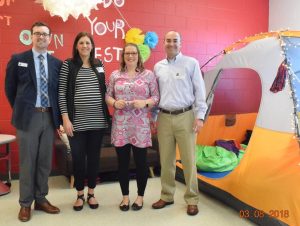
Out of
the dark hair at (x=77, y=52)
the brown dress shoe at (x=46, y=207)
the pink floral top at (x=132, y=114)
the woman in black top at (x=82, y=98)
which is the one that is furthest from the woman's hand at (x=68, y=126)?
the brown dress shoe at (x=46, y=207)

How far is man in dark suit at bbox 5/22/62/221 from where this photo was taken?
238cm

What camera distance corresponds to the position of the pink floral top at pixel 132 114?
2465 mm

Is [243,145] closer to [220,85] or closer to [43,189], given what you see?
[220,85]

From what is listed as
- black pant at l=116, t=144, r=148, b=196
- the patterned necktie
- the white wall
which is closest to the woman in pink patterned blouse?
black pant at l=116, t=144, r=148, b=196

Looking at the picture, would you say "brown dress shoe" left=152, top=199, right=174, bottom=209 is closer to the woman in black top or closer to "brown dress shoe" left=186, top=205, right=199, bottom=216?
"brown dress shoe" left=186, top=205, right=199, bottom=216

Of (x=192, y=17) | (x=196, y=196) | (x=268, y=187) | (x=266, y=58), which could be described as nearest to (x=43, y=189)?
(x=196, y=196)

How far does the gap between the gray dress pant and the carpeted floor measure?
22 cm

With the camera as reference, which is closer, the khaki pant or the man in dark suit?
the man in dark suit

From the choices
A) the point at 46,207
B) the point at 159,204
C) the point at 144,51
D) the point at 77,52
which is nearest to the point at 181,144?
the point at 159,204

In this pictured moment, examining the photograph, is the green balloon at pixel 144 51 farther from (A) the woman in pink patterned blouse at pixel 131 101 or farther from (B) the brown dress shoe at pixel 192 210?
(B) the brown dress shoe at pixel 192 210

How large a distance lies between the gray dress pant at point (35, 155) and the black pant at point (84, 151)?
0.20 metres

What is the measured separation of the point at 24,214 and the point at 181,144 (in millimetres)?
1334
